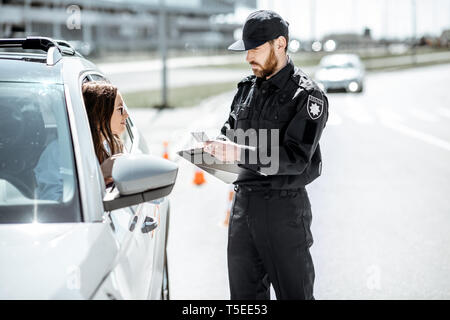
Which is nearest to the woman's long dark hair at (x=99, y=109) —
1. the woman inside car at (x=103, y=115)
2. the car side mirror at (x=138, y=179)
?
the woman inside car at (x=103, y=115)

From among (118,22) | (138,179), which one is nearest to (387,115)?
(138,179)

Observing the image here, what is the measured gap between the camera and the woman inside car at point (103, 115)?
299cm

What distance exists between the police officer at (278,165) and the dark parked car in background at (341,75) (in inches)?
1005

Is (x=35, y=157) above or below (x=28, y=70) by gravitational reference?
below

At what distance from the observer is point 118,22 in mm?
91812

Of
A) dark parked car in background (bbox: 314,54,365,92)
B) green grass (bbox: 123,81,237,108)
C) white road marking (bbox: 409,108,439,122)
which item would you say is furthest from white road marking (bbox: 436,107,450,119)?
green grass (bbox: 123,81,237,108)

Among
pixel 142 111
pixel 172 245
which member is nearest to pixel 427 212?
pixel 172 245

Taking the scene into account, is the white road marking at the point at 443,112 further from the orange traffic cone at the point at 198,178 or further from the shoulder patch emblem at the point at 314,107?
the shoulder patch emblem at the point at 314,107

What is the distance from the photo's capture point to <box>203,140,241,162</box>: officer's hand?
8.75 ft

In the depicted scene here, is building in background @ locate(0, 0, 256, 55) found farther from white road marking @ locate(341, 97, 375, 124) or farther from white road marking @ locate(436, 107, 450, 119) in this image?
white road marking @ locate(436, 107, 450, 119)

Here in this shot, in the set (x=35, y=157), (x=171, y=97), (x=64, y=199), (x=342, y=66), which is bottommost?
(x=171, y=97)

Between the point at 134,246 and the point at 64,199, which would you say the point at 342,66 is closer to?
the point at 134,246

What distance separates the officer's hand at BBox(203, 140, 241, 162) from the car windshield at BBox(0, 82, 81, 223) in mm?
606

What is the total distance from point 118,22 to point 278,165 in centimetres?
9286
